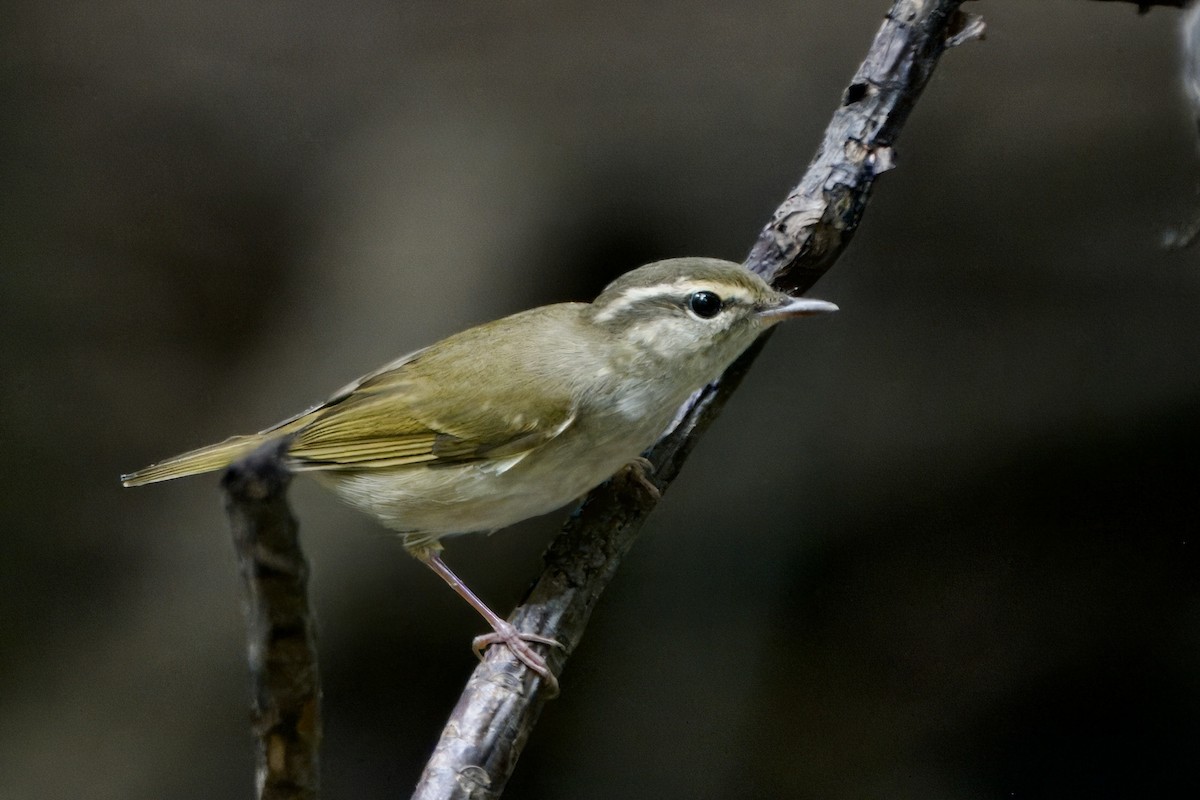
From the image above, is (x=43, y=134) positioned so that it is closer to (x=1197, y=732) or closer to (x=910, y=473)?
(x=910, y=473)

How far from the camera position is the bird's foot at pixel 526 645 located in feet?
4.81

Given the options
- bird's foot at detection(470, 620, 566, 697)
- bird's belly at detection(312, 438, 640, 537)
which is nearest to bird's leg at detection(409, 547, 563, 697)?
bird's foot at detection(470, 620, 566, 697)

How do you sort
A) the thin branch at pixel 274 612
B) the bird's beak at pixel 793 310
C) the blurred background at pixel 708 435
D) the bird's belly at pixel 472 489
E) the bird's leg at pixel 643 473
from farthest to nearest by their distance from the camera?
1. the blurred background at pixel 708 435
2. the bird's leg at pixel 643 473
3. the bird's belly at pixel 472 489
4. the bird's beak at pixel 793 310
5. the thin branch at pixel 274 612

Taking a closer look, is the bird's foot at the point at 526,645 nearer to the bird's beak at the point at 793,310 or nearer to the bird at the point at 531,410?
the bird at the point at 531,410

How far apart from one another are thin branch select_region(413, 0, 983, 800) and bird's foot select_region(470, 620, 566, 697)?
14 mm

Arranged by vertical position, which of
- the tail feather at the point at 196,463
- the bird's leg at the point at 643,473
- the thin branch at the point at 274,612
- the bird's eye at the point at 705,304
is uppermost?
the tail feather at the point at 196,463

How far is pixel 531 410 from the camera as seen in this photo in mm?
1528

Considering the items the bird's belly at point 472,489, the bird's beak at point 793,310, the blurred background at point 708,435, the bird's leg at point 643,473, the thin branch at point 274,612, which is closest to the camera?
the thin branch at point 274,612

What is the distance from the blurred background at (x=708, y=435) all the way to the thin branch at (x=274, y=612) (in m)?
1.39

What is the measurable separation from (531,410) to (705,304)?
330 millimetres

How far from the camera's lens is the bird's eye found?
144 centimetres

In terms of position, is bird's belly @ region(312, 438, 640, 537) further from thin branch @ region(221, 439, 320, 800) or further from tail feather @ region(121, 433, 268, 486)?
thin branch @ region(221, 439, 320, 800)

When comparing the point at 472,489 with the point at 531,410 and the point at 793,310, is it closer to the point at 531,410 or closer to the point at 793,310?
the point at 531,410

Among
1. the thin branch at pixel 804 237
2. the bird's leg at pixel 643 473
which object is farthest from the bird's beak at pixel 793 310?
the bird's leg at pixel 643 473
